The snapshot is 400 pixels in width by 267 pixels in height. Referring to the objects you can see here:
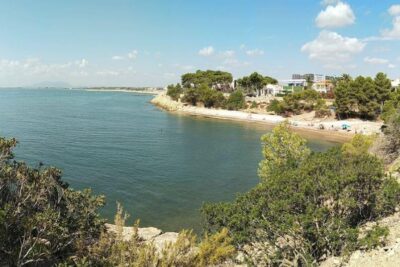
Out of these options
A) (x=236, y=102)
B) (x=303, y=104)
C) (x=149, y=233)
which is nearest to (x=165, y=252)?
(x=149, y=233)

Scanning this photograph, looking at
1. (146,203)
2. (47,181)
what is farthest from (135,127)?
(47,181)

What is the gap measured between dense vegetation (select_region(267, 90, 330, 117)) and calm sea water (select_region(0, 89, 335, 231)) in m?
24.0

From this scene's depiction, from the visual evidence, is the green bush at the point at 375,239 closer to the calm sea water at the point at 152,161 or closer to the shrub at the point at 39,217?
the shrub at the point at 39,217

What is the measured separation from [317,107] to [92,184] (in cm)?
8501

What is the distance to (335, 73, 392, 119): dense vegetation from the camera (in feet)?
321

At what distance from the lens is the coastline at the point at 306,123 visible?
8898 centimetres

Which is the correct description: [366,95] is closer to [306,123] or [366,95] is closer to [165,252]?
[306,123]

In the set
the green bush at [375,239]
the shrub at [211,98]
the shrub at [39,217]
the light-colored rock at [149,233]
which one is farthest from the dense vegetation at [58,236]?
the shrub at [211,98]

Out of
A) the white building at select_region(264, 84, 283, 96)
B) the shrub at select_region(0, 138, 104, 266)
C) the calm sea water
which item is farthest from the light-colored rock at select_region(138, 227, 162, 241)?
the white building at select_region(264, 84, 283, 96)

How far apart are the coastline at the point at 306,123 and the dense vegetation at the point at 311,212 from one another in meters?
50.7

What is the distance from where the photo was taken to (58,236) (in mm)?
16094

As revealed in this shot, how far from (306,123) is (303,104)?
15.1m

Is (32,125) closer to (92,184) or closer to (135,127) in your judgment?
(135,127)

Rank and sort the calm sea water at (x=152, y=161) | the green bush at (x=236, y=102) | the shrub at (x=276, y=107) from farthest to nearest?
the green bush at (x=236, y=102) < the shrub at (x=276, y=107) < the calm sea water at (x=152, y=161)
